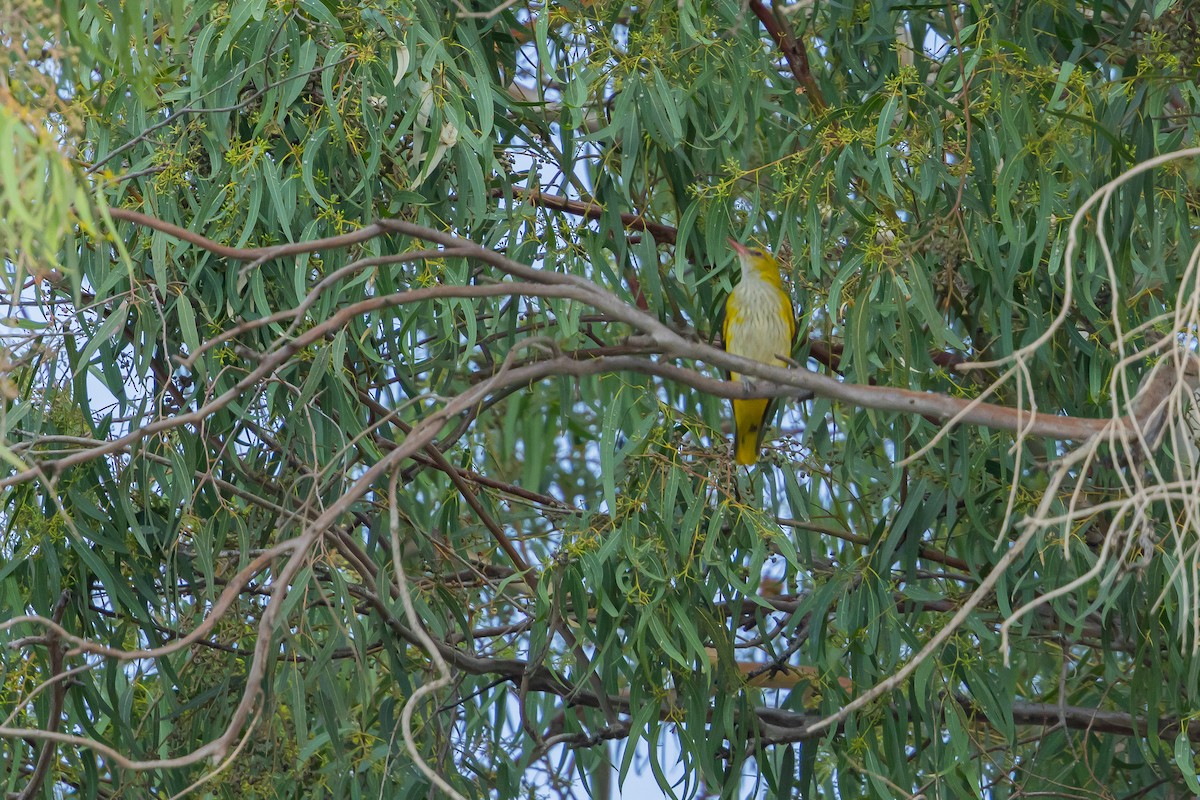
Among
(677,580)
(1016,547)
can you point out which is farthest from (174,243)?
(1016,547)

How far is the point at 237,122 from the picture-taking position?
279 cm

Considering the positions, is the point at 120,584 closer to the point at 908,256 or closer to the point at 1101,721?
the point at 908,256

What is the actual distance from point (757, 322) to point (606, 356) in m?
1.94

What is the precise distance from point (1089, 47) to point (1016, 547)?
1.68 meters

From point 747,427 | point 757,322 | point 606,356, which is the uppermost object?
point 757,322

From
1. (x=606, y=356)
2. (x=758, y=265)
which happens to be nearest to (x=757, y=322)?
(x=758, y=265)

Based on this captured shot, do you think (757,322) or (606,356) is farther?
(757,322)

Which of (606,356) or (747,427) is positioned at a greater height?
(747,427)

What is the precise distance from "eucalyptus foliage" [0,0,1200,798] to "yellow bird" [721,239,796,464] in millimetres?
727

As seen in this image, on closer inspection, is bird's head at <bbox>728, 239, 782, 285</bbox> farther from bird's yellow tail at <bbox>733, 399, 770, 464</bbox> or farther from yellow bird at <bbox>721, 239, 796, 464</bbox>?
bird's yellow tail at <bbox>733, 399, 770, 464</bbox>

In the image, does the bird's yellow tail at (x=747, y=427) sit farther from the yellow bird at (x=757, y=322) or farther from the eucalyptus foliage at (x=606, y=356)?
the eucalyptus foliage at (x=606, y=356)

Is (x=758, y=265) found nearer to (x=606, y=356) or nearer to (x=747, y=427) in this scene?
(x=747, y=427)

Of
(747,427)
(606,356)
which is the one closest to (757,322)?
(747,427)

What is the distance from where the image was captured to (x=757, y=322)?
14.0 ft
